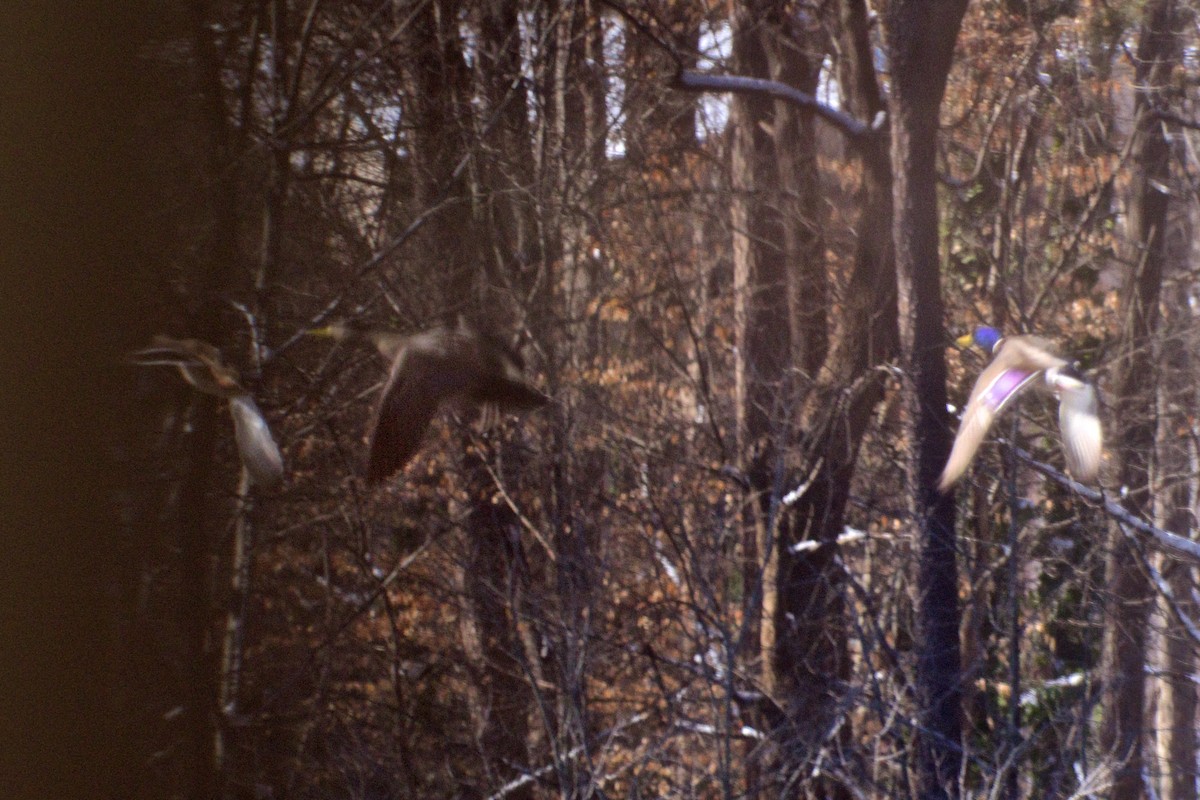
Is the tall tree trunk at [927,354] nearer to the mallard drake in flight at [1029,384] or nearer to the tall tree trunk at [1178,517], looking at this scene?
the mallard drake in flight at [1029,384]

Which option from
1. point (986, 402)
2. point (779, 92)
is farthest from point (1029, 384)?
point (779, 92)

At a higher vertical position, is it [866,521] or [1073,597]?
[866,521]

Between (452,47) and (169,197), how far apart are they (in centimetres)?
323

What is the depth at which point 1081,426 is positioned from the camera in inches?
175

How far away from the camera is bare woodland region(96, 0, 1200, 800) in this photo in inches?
200

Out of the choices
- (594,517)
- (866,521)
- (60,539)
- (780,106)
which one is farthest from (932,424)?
(60,539)

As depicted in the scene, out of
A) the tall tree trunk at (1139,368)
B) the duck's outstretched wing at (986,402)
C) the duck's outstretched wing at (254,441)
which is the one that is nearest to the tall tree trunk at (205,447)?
the duck's outstretched wing at (254,441)

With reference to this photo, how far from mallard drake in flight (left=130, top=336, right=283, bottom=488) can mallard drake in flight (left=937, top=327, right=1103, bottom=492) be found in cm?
247

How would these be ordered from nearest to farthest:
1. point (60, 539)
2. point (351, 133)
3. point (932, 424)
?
point (60, 539), point (932, 424), point (351, 133)

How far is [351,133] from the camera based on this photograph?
6.67 m

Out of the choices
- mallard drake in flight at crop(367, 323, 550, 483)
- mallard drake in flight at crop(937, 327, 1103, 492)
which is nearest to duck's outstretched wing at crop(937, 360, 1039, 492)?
mallard drake in flight at crop(937, 327, 1103, 492)

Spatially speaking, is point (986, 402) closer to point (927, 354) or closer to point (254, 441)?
point (927, 354)

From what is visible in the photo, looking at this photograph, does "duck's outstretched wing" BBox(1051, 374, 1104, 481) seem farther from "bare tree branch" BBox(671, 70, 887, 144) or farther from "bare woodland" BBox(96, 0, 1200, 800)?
"bare tree branch" BBox(671, 70, 887, 144)

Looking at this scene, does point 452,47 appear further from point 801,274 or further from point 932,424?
point 932,424
